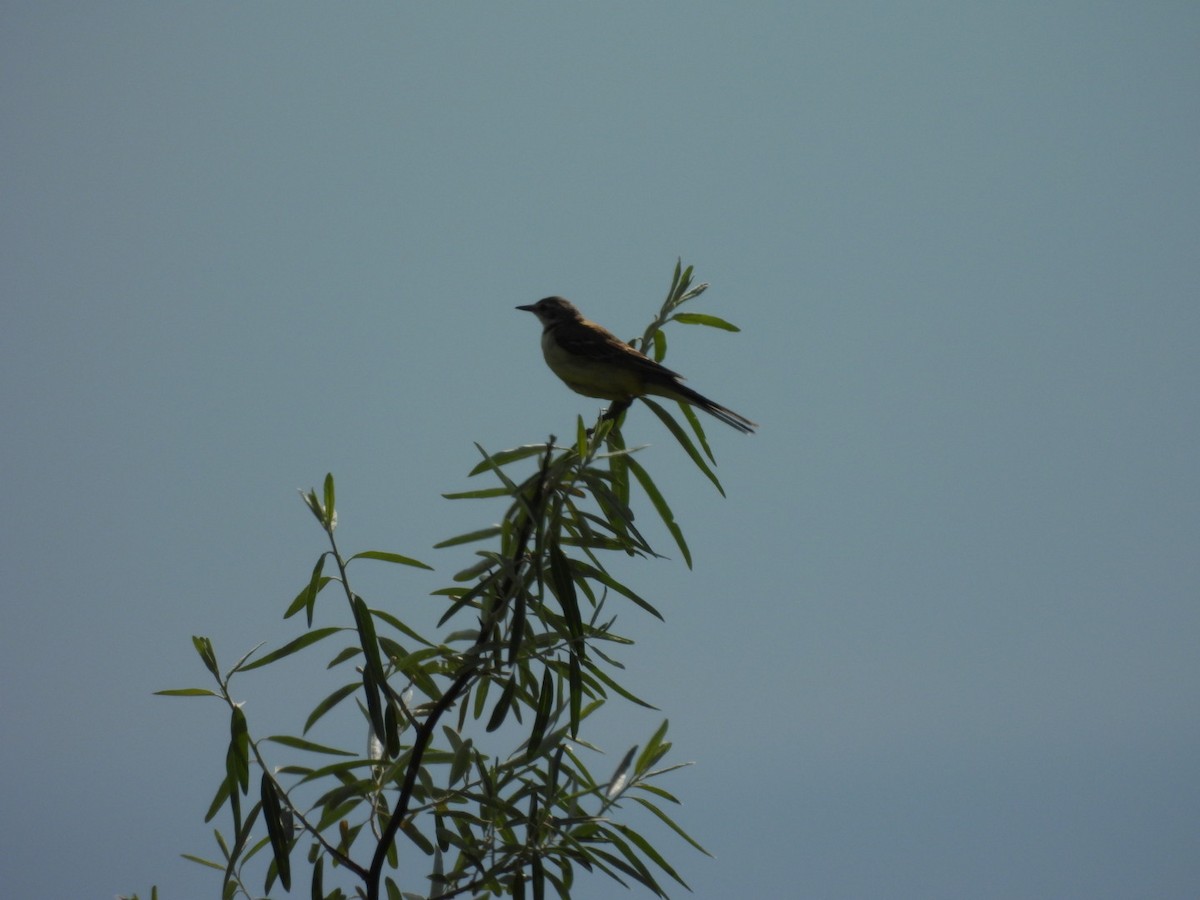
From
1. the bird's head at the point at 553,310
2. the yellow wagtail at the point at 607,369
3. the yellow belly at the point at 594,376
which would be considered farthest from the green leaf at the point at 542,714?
the bird's head at the point at 553,310

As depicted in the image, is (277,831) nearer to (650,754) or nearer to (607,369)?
(650,754)

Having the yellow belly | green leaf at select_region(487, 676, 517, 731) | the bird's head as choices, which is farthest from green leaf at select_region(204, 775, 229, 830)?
the bird's head

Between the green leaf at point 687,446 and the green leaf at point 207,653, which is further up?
the green leaf at point 687,446

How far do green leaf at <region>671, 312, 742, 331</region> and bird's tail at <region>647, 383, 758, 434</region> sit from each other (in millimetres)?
410

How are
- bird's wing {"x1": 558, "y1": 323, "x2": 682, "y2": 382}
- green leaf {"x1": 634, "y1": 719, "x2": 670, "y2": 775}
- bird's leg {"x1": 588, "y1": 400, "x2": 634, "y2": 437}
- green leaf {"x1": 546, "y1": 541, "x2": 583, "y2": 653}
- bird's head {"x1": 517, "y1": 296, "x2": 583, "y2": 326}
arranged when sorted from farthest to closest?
bird's head {"x1": 517, "y1": 296, "x2": 583, "y2": 326}
bird's wing {"x1": 558, "y1": 323, "x2": 682, "y2": 382}
bird's leg {"x1": 588, "y1": 400, "x2": 634, "y2": 437}
green leaf {"x1": 634, "y1": 719, "x2": 670, "y2": 775}
green leaf {"x1": 546, "y1": 541, "x2": 583, "y2": 653}

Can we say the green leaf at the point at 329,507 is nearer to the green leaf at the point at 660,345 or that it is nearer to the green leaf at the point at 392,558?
the green leaf at the point at 392,558

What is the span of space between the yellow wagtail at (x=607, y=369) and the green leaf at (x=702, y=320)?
0.23 m

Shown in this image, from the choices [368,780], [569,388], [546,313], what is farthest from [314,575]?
[546,313]

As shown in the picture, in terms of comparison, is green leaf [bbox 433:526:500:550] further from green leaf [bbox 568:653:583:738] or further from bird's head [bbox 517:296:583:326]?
bird's head [bbox 517:296:583:326]

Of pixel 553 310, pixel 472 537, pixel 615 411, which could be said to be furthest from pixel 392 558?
pixel 553 310

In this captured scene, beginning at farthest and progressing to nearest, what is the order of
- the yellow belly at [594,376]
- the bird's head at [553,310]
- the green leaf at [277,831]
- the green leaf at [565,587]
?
the bird's head at [553,310] → the yellow belly at [594,376] → the green leaf at [565,587] → the green leaf at [277,831]

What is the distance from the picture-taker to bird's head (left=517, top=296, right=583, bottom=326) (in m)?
5.31

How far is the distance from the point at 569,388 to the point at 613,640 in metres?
1.90

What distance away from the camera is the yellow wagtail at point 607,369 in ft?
13.0
